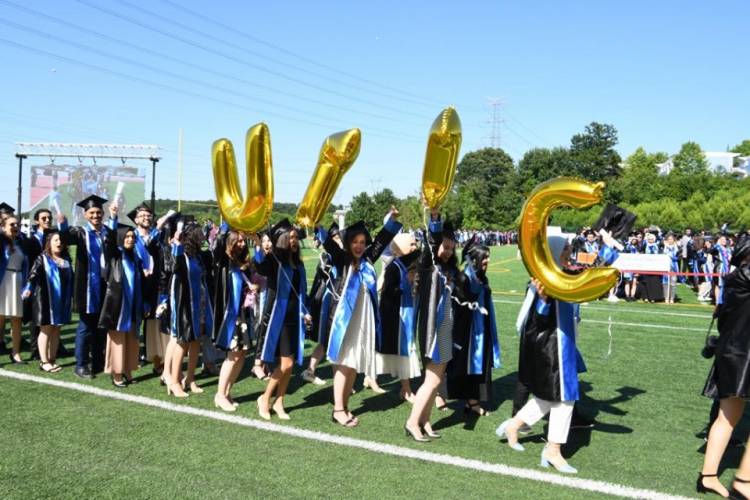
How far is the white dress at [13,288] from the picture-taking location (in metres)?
7.86

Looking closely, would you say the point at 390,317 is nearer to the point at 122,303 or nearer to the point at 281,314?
the point at 281,314

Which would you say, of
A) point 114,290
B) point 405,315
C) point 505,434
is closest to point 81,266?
point 114,290

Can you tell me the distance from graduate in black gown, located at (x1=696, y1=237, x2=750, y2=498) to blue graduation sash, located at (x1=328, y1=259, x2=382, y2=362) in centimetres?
278

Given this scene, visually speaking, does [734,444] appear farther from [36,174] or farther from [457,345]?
[36,174]

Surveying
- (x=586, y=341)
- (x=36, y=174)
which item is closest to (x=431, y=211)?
(x=586, y=341)

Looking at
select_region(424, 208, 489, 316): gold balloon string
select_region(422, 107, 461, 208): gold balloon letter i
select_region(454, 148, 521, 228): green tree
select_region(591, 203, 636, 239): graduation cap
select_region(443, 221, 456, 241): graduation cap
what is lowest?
select_region(424, 208, 489, 316): gold balloon string

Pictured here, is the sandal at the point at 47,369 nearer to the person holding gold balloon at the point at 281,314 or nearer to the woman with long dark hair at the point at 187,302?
the woman with long dark hair at the point at 187,302

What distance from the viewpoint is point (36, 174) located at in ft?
110

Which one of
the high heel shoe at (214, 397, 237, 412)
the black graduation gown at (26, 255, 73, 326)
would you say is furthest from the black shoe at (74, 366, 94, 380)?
the high heel shoe at (214, 397, 237, 412)

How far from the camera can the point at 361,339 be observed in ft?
18.5

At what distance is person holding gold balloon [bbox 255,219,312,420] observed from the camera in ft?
19.0

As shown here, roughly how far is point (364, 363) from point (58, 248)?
14.0 feet

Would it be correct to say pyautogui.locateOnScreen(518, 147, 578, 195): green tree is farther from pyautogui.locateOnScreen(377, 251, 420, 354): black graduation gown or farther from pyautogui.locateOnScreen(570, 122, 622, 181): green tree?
pyautogui.locateOnScreen(377, 251, 420, 354): black graduation gown

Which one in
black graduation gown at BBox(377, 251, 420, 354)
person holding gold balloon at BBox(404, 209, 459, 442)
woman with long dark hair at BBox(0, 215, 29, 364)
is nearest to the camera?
person holding gold balloon at BBox(404, 209, 459, 442)
